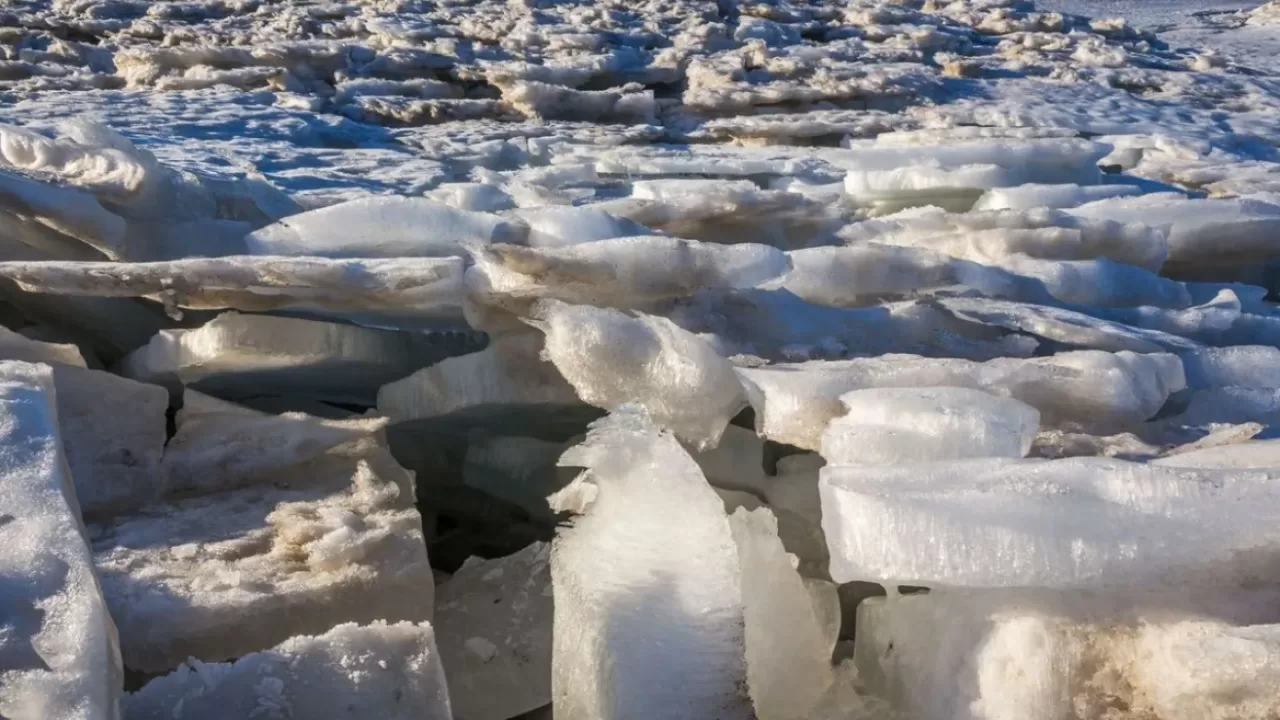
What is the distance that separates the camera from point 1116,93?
398 centimetres

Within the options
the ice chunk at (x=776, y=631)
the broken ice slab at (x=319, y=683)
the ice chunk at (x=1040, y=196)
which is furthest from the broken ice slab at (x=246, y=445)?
the ice chunk at (x=1040, y=196)

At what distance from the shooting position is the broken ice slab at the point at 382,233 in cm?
197

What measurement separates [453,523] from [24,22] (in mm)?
3196

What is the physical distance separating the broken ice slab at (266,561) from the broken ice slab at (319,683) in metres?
0.17

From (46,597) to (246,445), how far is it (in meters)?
0.61

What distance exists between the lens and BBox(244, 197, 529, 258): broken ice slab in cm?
197

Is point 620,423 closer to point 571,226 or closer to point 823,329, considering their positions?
point 823,329

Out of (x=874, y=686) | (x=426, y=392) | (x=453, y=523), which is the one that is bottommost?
(x=453, y=523)

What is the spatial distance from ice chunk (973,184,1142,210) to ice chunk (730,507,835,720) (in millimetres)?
1559

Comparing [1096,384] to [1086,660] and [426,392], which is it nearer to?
[1086,660]

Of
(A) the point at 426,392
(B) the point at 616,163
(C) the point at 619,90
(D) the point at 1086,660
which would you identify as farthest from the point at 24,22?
(D) the point at 1086,660

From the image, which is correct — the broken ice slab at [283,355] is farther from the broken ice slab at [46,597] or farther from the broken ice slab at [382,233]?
the broken ice slab at [46,597]

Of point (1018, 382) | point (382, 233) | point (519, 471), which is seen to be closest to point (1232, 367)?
point (1018, 382)

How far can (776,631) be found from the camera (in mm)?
1300
